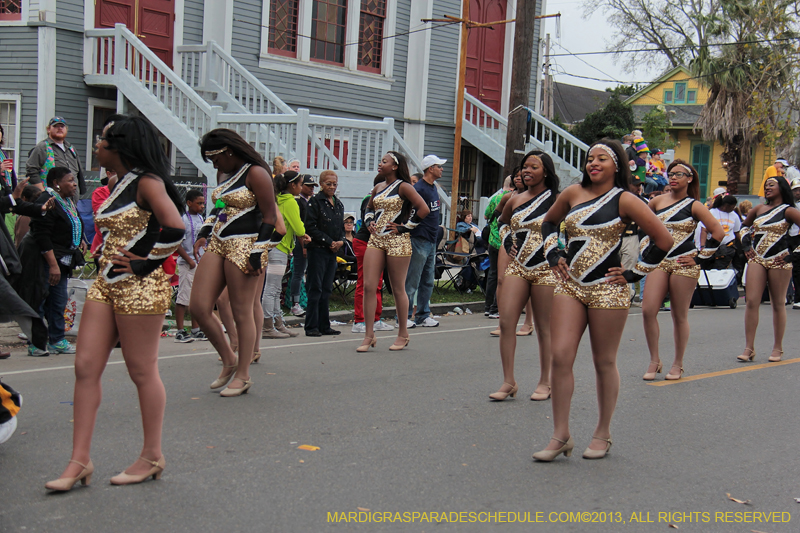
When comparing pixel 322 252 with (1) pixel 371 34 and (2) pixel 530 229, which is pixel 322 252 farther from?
(1) pixel 371 34

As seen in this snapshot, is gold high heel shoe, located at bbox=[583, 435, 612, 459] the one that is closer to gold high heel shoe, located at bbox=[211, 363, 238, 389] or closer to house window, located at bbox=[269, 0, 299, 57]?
gold high heel shoe, located at bbox=[211, 363, 238, 389]

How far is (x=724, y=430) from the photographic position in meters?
6.34

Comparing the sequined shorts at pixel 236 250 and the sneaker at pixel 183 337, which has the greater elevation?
the sequined shorts at pixel 236 250

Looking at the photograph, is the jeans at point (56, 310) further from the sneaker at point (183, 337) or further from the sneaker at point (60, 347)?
the sneaker at point (183, 337)

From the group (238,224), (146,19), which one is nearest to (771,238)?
(238,224)

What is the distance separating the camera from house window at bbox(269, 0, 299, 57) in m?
18.9

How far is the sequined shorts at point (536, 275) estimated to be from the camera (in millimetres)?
6621

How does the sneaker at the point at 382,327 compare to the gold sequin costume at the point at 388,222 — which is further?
the sneaker at the point at 382,327

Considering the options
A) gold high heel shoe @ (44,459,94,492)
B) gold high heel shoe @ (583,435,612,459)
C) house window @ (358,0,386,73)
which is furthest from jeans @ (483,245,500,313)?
house window @ (358,0,386,73)

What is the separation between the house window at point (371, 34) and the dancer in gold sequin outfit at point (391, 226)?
12047 millimetres

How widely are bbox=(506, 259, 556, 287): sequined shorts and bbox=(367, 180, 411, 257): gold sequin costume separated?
251 centimetres

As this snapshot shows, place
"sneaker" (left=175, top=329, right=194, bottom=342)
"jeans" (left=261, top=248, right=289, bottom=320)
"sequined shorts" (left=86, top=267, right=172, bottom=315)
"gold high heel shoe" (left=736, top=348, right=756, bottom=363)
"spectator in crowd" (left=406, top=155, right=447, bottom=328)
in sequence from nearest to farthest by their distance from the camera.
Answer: "sequined shorts" (left=86, top=267, right=172, bottom=315)
"gold high heel shoe" (left=736, top=348, right=756, bottom=363)
"sneaker" (left=175, top=329, right=194, bottom=342)
"jeans" (left=261, top=248, right=289, bottom=320)
"spectator in crowd" (left=406, top=155, right=447, bottom=328)

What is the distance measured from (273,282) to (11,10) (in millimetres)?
9419

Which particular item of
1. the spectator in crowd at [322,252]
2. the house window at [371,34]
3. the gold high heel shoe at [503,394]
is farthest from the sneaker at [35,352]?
the house window at [371,34]
